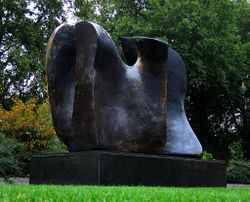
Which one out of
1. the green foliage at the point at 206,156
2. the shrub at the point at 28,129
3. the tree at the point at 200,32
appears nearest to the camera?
the shrub at the point at 28,129

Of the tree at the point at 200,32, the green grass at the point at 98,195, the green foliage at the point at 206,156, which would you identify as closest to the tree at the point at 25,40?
the tree at the point at 200,32

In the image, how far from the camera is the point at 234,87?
20.8m

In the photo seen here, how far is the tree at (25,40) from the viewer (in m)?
22.5

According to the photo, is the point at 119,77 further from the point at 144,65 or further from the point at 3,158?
→ the point at 3,158

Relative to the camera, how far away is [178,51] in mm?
17953

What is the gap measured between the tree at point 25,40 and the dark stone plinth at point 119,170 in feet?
50.4

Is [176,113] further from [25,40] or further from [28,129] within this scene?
[25,40]

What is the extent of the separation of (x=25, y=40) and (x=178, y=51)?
11.2m

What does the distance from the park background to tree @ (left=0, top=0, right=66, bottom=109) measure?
62 millimetres

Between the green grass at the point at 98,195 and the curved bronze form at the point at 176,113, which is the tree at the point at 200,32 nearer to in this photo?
the curved bronze form at the point at 176,113

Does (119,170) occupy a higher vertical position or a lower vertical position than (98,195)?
lower

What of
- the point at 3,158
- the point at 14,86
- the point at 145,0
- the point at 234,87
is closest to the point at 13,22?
the point at 14,86

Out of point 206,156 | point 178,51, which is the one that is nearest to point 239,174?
point 206,156

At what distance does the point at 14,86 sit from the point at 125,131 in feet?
58.9
